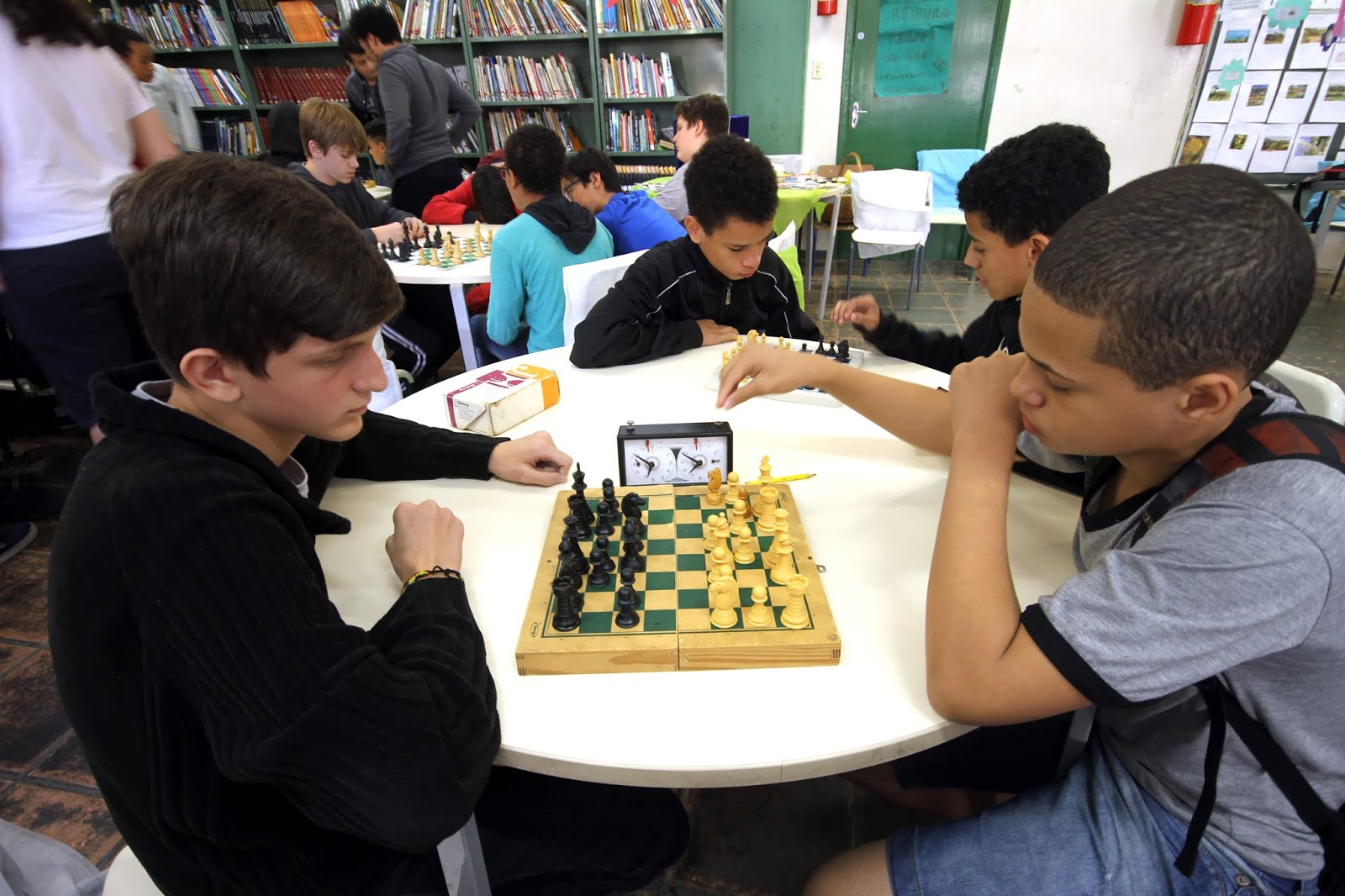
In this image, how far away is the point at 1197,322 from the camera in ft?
2.60

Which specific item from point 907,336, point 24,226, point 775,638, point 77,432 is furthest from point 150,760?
point 77,432

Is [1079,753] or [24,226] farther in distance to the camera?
[24,226]

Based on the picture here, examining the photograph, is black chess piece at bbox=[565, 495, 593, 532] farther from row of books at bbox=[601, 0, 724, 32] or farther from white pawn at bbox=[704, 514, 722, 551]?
row of books at bbox=[601, 0, 724, 32]

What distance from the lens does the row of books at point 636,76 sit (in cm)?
588

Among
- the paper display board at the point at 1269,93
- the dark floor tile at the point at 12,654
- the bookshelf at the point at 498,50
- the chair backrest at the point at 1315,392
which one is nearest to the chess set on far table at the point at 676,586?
the chair backrest at the point at 1315,392

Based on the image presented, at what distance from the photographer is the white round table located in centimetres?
84

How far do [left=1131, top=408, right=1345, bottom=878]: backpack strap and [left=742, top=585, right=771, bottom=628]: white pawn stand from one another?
1.67 ft

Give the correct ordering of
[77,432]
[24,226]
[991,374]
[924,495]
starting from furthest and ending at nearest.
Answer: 1. [77,432]
2. [24,226]
3. [924,495]
4. [991,374]

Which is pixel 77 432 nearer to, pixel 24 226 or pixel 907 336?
pixel 24 226

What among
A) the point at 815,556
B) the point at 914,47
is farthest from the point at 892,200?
the point at 815,556

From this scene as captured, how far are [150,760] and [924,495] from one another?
1206 millimetres

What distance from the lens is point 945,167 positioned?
6336 millimetres

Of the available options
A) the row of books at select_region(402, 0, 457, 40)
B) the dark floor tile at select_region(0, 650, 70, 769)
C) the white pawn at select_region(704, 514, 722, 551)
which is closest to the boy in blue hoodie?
the white pawn at select_region(704, 514, 722, 551)

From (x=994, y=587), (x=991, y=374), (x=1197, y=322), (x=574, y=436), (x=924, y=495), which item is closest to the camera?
(x=1197, y=322)
